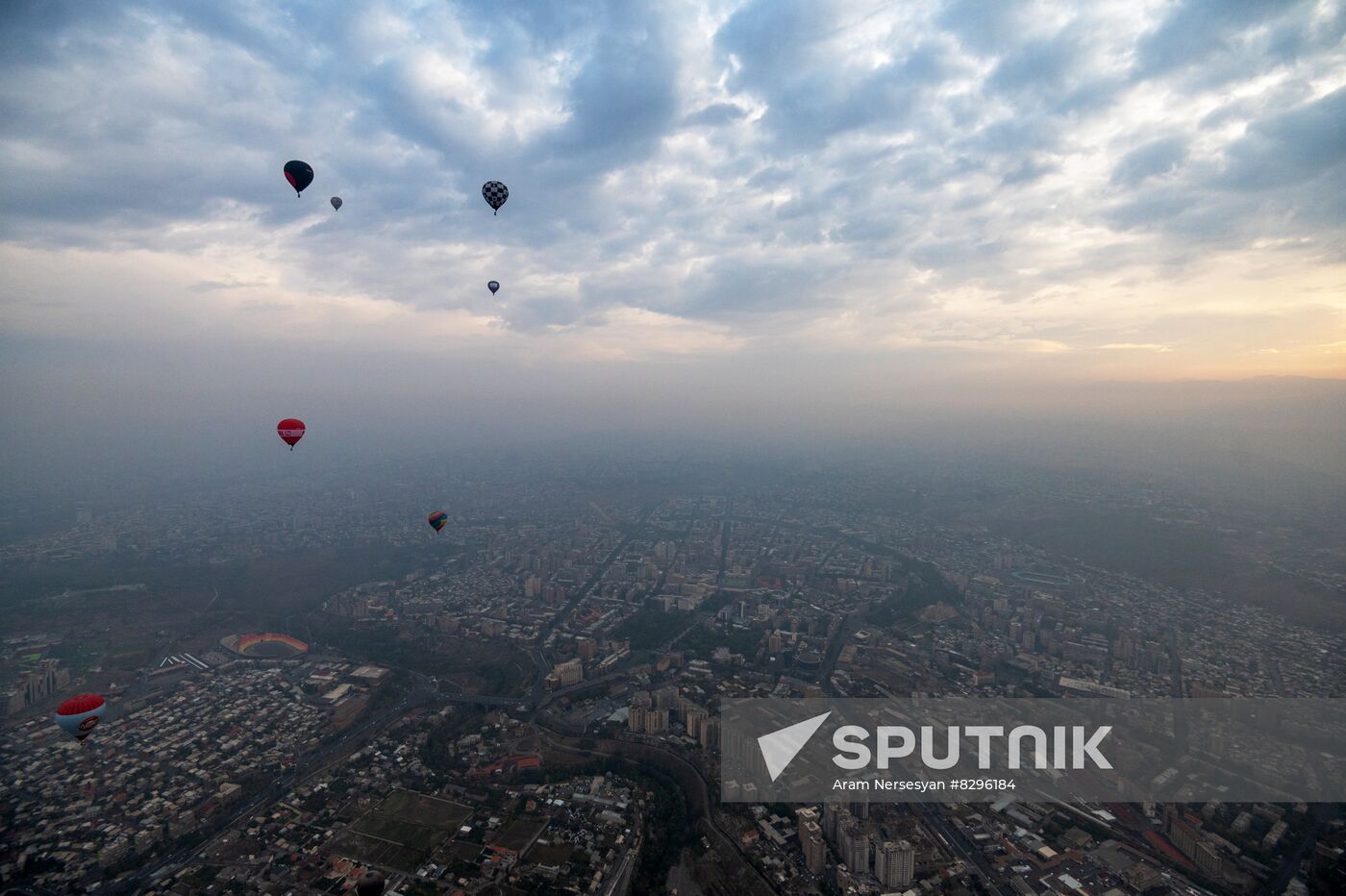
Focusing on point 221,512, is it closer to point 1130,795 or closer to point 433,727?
point 433,727

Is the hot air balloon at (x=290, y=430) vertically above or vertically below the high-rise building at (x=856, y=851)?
above

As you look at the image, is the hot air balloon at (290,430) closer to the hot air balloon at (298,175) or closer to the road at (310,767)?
the hot air balloon at (298,175)

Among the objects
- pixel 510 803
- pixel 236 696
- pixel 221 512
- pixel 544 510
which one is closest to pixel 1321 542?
pixel 510 803

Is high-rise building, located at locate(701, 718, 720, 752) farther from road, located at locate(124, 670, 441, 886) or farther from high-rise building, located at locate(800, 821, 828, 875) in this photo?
road, located at locate(124, 670, 441, 886)

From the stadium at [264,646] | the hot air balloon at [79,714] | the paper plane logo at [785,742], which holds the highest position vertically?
the hot air balloon at [79,714]

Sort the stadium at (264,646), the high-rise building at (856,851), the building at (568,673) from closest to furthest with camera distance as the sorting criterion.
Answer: the high-rise building at (856,851) → the building at (568,673) → the stadium at (264,646)
